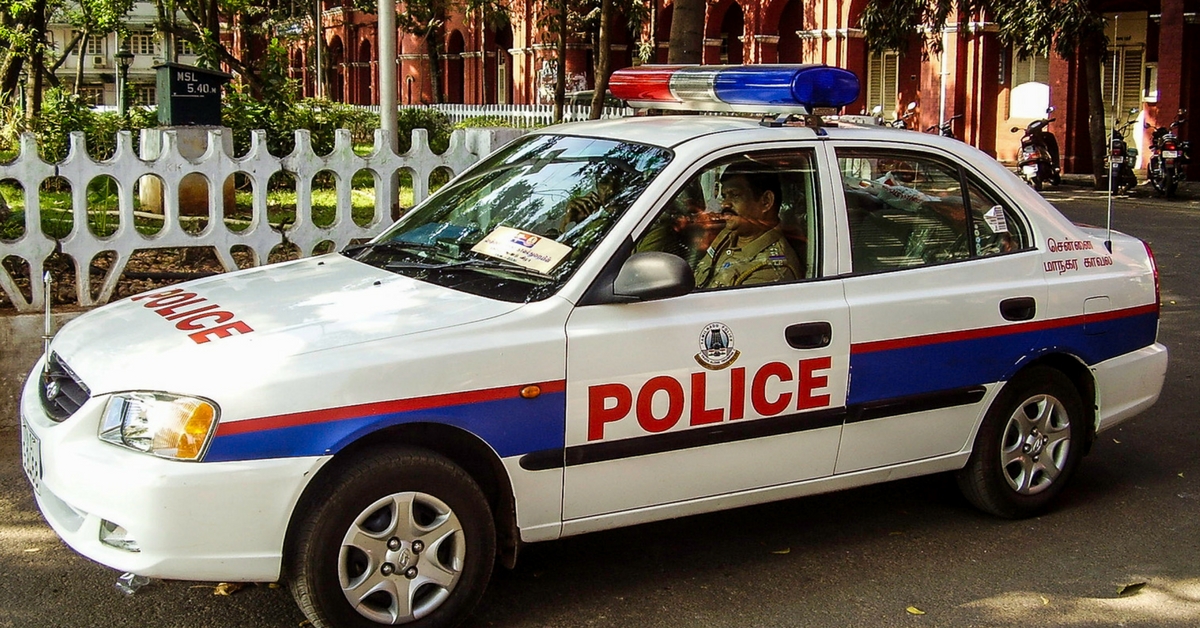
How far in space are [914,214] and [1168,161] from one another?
16.5 m

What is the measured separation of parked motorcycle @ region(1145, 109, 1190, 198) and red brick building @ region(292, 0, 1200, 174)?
3.76 ft

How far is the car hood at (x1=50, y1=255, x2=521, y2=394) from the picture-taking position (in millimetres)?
3922

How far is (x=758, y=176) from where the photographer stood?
4969 millimetres

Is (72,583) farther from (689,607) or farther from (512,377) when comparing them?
(689,607)

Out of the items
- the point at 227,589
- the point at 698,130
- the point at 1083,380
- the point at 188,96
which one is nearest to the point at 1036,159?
the point at 188,96

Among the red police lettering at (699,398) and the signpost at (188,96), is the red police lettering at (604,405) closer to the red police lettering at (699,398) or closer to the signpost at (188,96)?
the red police lettering at (699,398)

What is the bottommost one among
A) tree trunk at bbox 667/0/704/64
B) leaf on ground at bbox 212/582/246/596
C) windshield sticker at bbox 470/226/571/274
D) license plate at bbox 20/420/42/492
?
leaf on ground at bbox 212/582/246/596

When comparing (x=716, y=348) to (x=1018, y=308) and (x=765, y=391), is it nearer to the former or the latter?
(x=765, y=391)

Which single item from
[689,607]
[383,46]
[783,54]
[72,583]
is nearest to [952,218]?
[689,607]

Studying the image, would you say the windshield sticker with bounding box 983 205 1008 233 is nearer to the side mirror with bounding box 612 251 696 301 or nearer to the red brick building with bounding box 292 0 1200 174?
the side mirror with bounding box 612 251 696 301

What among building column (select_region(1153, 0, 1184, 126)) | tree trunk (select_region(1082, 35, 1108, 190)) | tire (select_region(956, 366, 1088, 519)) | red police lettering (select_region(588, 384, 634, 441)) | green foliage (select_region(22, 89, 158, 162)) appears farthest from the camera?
building column (select_region(1153, 0, 1184, 126))

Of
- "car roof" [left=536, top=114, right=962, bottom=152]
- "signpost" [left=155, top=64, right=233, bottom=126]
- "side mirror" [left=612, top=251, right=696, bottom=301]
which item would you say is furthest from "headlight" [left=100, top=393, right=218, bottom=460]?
"signpost" [left=155, top=64, right=233, bottom=126]

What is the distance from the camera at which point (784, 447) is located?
4754 mm

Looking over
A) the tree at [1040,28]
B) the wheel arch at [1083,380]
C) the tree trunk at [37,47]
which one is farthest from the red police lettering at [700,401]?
the tree at [1040,28]
